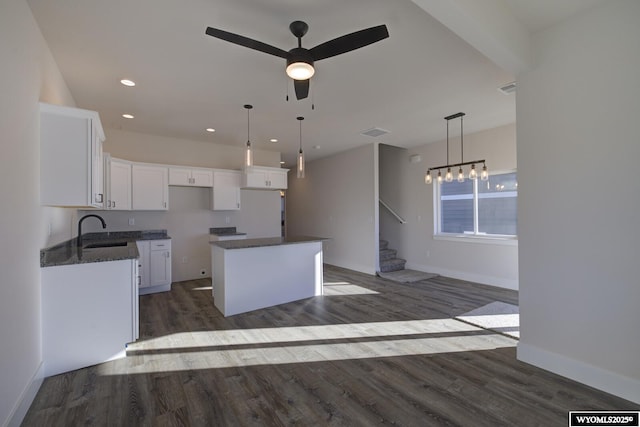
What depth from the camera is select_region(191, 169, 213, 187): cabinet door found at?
552cm

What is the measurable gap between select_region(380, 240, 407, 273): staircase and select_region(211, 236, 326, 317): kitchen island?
82.5 inches

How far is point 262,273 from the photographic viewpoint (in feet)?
13.4

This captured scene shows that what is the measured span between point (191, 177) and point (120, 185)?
115 cm

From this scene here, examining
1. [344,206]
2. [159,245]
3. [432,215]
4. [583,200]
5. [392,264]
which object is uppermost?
[344,206]

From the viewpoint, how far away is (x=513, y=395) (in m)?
2.11

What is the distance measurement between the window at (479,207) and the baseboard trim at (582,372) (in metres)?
3.09

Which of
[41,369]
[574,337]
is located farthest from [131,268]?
→ [574,337]

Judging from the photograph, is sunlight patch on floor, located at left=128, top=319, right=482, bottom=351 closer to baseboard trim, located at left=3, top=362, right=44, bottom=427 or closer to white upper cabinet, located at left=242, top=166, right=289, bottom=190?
baseboard trim, located at left=3, top=362, right=44, bottom=427

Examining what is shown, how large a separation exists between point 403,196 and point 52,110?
6.10 metres

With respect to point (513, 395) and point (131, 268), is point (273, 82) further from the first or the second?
point (513, 395)

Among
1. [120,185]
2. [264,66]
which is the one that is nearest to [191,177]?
[120,185]

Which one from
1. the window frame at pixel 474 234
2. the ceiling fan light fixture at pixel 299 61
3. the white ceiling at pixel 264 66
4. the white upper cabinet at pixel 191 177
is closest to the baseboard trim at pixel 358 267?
the window frame at pixel 474 234
